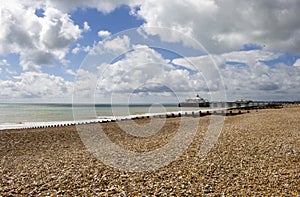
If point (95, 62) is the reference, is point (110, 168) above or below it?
below

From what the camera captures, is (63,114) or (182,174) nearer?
(182,174)

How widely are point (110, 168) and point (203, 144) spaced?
4698 mm

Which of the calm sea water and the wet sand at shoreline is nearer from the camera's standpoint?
the wet sand at shoreline

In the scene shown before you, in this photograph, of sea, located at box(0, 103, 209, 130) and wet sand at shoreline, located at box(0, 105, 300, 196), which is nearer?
wet sand at shoreline, located at box(0, 105, 300, 196)

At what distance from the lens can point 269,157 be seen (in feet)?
30.3

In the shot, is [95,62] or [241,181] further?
[95,62]

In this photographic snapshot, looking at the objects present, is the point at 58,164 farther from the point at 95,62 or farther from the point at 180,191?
the point at 180,191

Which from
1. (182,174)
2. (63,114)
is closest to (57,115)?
(63,114)

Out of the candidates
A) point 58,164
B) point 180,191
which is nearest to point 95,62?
point 58,164

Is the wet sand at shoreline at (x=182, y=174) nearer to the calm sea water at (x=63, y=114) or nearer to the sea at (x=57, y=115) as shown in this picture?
the sea at (x=57, y=115)

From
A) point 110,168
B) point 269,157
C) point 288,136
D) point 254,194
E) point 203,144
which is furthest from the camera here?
A: point 288,136

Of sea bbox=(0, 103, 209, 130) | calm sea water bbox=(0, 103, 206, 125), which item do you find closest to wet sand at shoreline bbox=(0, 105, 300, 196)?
sea bbox=(0, 103, 209, 130)

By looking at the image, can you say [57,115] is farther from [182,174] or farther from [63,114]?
[182,174]

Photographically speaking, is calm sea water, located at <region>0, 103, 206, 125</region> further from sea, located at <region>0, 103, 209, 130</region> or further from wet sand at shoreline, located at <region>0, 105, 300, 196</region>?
wet sand at shoreline, located at <region>0, 105, 300, 196</region>
